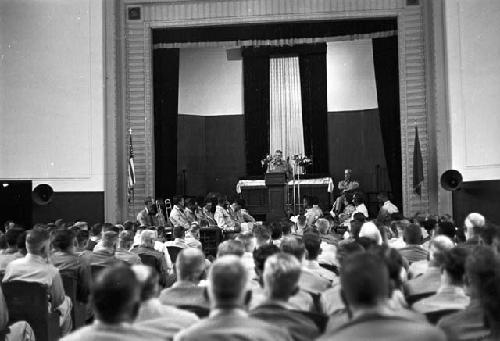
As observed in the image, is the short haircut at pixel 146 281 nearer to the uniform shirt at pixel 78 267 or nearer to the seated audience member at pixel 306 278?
the seated audience member at pixel 306 278

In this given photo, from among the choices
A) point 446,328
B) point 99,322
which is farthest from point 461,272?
point 99,322

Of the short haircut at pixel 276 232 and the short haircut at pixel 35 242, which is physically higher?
the short haircut at pixel 35 242

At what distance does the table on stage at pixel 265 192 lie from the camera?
15258 millimetres

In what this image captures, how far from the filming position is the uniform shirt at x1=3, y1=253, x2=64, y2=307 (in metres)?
4.74

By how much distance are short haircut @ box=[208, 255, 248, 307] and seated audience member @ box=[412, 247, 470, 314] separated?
1.09 metres

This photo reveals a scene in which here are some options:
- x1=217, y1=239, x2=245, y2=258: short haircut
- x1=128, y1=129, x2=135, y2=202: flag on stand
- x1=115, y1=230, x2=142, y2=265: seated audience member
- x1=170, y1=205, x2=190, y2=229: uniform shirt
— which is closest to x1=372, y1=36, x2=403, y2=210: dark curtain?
x1=170, y1=205, x2=190, y2=229: uniform shirt

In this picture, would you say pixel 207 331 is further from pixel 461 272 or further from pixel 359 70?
pixel 359 70

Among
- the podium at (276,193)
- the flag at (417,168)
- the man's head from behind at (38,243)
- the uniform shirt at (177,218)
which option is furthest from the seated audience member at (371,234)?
the podium at (276,193)

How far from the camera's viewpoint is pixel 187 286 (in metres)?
3.63

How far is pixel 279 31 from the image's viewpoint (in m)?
14.4

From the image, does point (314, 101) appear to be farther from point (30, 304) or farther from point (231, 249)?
point (30, 304)

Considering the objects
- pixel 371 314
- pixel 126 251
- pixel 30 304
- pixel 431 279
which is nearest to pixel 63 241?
pixel 126 251

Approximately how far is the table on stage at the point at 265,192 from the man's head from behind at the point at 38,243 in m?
10.2

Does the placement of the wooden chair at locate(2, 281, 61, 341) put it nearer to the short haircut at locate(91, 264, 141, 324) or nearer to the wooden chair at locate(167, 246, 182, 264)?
the short haircut at locate(91, 264, 141, 324)
